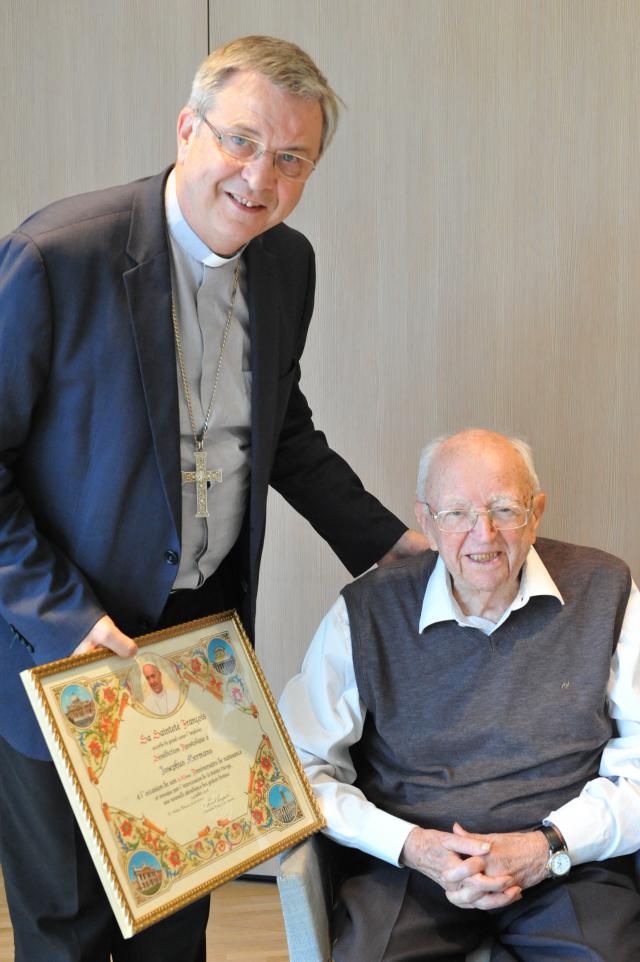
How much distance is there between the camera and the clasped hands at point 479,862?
182 cm

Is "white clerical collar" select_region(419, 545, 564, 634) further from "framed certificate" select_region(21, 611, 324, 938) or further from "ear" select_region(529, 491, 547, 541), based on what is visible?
"framed certificate" select_region(21, 611, 324, 938)

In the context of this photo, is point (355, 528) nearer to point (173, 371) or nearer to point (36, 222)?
point (173, 371)

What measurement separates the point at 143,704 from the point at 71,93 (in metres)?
1.81

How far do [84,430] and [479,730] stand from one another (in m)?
0.92

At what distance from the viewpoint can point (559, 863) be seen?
6.06 feet

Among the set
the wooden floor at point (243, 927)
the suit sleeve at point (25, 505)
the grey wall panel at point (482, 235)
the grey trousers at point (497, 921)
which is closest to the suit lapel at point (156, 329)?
the suit sleeve at point (25, 505)

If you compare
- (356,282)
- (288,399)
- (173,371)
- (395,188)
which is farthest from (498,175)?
(173,371)

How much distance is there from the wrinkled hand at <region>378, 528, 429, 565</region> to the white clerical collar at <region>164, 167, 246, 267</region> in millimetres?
779

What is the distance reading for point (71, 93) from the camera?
2768 millimetres

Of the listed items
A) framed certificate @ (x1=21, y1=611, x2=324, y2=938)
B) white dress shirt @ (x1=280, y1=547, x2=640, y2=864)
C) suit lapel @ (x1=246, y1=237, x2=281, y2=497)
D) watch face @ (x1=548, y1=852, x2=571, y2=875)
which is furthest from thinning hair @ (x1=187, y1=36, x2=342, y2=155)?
watch face @ (x1=548, y1=852, x2=571, y2=875)

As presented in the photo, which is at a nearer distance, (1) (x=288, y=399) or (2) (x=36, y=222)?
(2) (x=36, y=222)

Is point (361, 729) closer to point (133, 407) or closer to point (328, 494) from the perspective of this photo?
point (328, 494)

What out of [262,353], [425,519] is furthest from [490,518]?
[262,353]

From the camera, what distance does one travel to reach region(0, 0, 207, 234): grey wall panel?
2736mm
